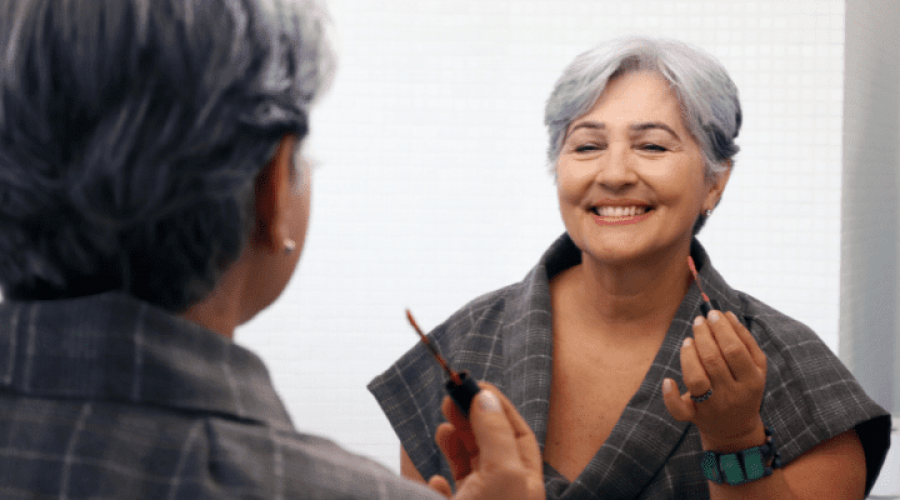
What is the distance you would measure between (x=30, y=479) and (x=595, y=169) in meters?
0.81

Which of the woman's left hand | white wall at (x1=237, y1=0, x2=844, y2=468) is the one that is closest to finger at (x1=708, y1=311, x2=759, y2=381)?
the woman's left hand

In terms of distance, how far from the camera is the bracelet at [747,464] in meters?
0.92

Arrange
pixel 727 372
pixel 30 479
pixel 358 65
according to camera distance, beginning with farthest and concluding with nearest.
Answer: pixel 358 65, pixel 727 372, pixel 30 479

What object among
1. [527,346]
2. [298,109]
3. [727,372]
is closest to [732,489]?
[727,372]

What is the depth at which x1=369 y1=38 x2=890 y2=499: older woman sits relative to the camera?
0.94 meters

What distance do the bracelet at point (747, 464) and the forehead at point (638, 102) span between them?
0.42 meters

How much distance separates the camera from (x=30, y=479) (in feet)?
1.43

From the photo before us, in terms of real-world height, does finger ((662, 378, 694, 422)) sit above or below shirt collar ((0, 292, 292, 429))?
below

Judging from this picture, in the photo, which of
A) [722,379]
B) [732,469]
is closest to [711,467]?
[732,469]

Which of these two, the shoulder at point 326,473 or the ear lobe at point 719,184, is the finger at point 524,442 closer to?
the shoulder at point 326,473

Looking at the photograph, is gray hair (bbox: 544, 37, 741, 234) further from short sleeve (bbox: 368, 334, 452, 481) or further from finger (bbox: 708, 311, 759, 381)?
short sleeve (bbox: 368, 334, 452, 481)

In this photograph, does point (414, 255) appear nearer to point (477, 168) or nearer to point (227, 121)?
point (477, 168)

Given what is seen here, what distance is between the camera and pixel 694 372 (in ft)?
2.91

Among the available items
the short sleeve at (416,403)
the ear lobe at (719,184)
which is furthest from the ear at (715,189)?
the short sleeve at (416,403)
